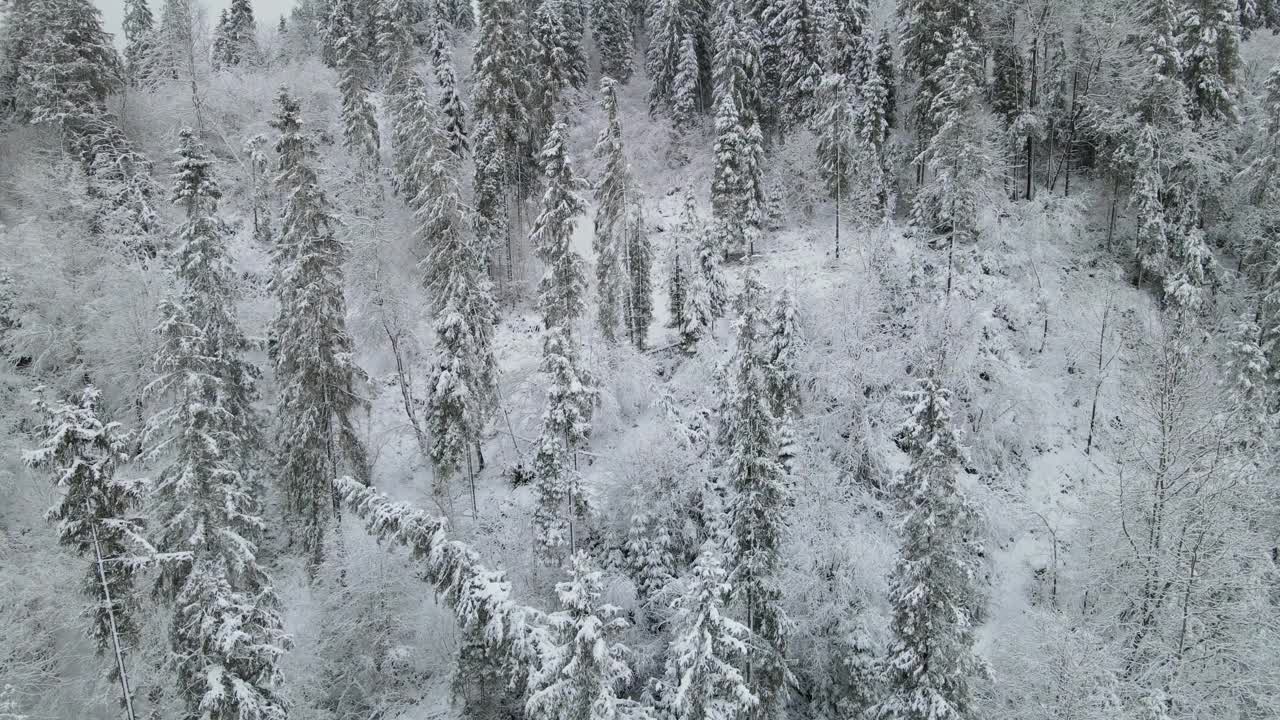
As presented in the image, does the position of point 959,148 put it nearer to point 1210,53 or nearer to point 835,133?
point 835,133

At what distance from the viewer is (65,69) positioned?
39.4 m

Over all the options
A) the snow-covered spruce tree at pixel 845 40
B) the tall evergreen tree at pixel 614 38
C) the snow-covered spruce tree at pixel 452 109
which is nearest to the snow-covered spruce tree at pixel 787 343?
the snow-covered spruce tree at pixel 452 109

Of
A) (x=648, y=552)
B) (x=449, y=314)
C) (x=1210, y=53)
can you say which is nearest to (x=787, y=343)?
(x=648, y=552)

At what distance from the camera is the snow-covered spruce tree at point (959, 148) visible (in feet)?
126

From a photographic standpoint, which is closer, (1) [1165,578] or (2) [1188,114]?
(1) [1165,578]

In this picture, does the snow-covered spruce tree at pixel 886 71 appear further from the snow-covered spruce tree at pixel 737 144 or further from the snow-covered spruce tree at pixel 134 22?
the snow-covered spruce tree at pixel 134 22

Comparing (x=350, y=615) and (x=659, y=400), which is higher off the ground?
(x=659, y=400)

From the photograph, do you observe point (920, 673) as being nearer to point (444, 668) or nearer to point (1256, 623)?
point (1256, 623)

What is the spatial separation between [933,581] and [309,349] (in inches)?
852

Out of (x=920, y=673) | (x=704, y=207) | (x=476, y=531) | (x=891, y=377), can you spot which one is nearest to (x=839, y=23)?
(x=704, y=207)

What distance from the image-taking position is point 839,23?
1921 inches

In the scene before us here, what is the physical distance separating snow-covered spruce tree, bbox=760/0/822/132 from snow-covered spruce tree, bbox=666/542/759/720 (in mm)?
40741

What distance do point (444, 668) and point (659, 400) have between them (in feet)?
47.0

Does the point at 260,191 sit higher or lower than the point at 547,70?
Result: lower
